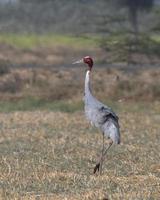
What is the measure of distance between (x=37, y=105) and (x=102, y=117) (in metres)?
15.1

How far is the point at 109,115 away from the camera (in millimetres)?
14477

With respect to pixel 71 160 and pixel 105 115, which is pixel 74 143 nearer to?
pixel 71 160

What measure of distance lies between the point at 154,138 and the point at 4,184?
7.45m

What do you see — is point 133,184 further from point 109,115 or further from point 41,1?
point 41,1

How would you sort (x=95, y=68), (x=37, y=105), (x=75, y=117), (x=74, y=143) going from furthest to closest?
(x=95, y=68) → (x=37, y=105) → (x=75, y=117) → (x=74, y=143)

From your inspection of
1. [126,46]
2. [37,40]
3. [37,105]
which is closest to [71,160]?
[37,105]

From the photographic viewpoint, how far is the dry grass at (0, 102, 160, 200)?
1227cm

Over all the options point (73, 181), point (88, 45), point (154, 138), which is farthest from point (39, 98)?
point (88, 45)

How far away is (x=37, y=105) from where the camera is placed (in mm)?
29484

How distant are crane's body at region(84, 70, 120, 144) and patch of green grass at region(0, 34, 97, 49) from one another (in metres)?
37.9

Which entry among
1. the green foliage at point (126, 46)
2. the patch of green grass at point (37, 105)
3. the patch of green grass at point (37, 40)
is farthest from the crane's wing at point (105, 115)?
the patch of green grass at point (37, 40)

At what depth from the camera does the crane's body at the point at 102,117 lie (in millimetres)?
14367

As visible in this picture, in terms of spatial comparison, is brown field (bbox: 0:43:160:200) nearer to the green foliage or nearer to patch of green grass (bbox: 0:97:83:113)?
patch of green grass (bbox: 0:97:83:113)

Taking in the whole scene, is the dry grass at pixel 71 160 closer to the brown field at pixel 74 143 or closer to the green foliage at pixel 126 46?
the brown field at pixel 74 143
